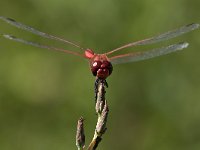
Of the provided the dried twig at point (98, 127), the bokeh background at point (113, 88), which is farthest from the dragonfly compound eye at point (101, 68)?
the bokeh background at point (113, 88)

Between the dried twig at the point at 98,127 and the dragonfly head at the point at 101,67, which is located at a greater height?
the dragonfly head at the point at 101,67

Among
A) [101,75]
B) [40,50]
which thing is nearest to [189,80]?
[40,50]

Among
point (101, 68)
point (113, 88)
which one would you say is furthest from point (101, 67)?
point (113, 88)

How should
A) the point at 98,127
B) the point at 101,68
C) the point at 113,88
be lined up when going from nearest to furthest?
the point at 98,127, the point at 101,68, the point at 113,88

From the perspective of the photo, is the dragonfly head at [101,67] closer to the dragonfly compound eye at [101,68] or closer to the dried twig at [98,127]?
the dragonfly compound eye at [101,68]

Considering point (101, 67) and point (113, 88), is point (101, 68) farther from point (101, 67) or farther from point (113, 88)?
point (113, 88)

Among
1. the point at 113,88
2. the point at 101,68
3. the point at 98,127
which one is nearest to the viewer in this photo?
the point at 98,127

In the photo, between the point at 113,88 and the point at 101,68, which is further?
the point at 113,88

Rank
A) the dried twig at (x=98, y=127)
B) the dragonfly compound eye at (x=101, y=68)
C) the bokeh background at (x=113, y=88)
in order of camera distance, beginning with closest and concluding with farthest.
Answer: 1. the dried twig at (x=98, y=127)
2. the dragonfly compound eye at (x=101, y=68)
3. the bokeh background at (x=113, y=88)
